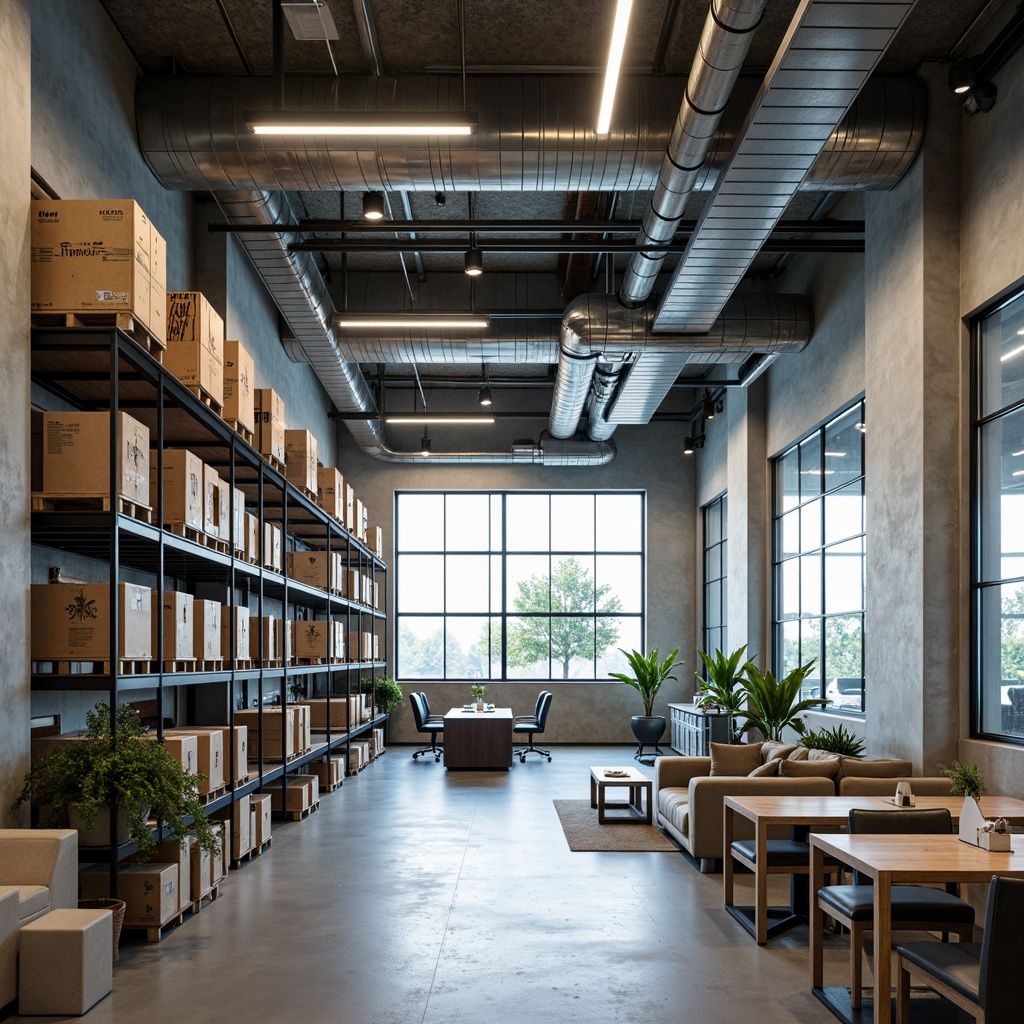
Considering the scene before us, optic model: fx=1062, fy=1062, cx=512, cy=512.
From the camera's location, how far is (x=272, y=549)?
8859 mm

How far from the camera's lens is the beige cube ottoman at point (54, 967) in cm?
416

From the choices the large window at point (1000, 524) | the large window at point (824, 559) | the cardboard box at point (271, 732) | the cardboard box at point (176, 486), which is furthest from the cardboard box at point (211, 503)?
the large window at point (824, 559)

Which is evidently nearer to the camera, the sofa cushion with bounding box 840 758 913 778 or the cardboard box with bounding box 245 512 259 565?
the sofa cushion with bounding box 840 758 913 778

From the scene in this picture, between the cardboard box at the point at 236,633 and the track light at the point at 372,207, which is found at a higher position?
the track light at the point at 372,207

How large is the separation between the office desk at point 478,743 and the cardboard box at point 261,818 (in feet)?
16.6

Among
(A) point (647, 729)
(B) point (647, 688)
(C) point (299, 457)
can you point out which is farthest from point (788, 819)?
(B) point (647, 688)

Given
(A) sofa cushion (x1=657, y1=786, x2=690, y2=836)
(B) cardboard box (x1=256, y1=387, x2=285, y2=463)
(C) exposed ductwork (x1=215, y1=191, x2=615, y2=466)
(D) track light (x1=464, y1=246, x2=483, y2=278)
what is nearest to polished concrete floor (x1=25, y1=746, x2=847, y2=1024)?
(A) sofa cushion (x1=657, y1=786, x2=690, y2=836)

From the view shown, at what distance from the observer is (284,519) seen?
8.77 metres

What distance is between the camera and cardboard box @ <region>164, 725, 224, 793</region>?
6281mm

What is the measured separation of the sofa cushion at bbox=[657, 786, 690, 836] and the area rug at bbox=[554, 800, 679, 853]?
183 mm

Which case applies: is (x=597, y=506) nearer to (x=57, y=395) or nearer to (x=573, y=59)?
(x=573, y=59)

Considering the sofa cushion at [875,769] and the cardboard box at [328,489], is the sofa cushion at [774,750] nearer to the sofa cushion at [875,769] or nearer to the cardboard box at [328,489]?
the sofa cushion at [875,769]

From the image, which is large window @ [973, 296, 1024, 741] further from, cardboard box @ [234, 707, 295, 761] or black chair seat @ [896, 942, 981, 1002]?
cardboard box @ [234, 707, 295, 761]

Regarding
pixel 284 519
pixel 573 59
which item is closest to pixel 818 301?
pixel 573 59
